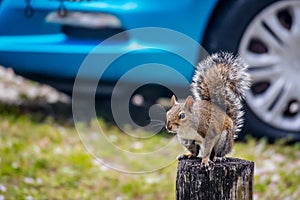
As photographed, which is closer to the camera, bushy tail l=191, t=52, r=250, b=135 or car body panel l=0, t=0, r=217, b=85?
bushy tail l=191, t=52, r=250, b=135

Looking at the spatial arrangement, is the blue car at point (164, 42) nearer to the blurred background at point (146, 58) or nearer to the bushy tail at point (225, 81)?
the blurred background at point (146, 58)

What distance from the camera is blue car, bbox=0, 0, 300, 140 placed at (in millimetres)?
6188

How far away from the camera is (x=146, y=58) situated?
6.22 m

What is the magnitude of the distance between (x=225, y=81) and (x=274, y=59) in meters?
2.57

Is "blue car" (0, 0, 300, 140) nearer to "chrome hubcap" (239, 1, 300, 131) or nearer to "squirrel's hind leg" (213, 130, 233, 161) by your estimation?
"chrome hubcap" (239, 1, 300, 131)

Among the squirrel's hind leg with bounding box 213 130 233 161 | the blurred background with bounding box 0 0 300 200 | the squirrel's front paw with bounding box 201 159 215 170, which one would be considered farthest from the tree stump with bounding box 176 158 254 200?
the blurred background with bounding box 0 0 300 200

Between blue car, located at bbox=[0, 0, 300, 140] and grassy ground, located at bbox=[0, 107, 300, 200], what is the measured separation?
1.27 feet

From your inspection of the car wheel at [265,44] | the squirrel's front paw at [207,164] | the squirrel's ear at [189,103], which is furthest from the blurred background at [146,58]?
the squirrel's front paw at [207,164]

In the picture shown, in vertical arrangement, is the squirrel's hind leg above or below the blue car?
below

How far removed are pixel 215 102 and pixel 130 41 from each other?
99.0 inches

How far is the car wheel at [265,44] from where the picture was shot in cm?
623

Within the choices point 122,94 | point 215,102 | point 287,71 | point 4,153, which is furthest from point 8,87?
point 215,102

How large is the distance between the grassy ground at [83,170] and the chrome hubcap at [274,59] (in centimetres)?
29

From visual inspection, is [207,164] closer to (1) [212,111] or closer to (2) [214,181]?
(2) [214,181]
